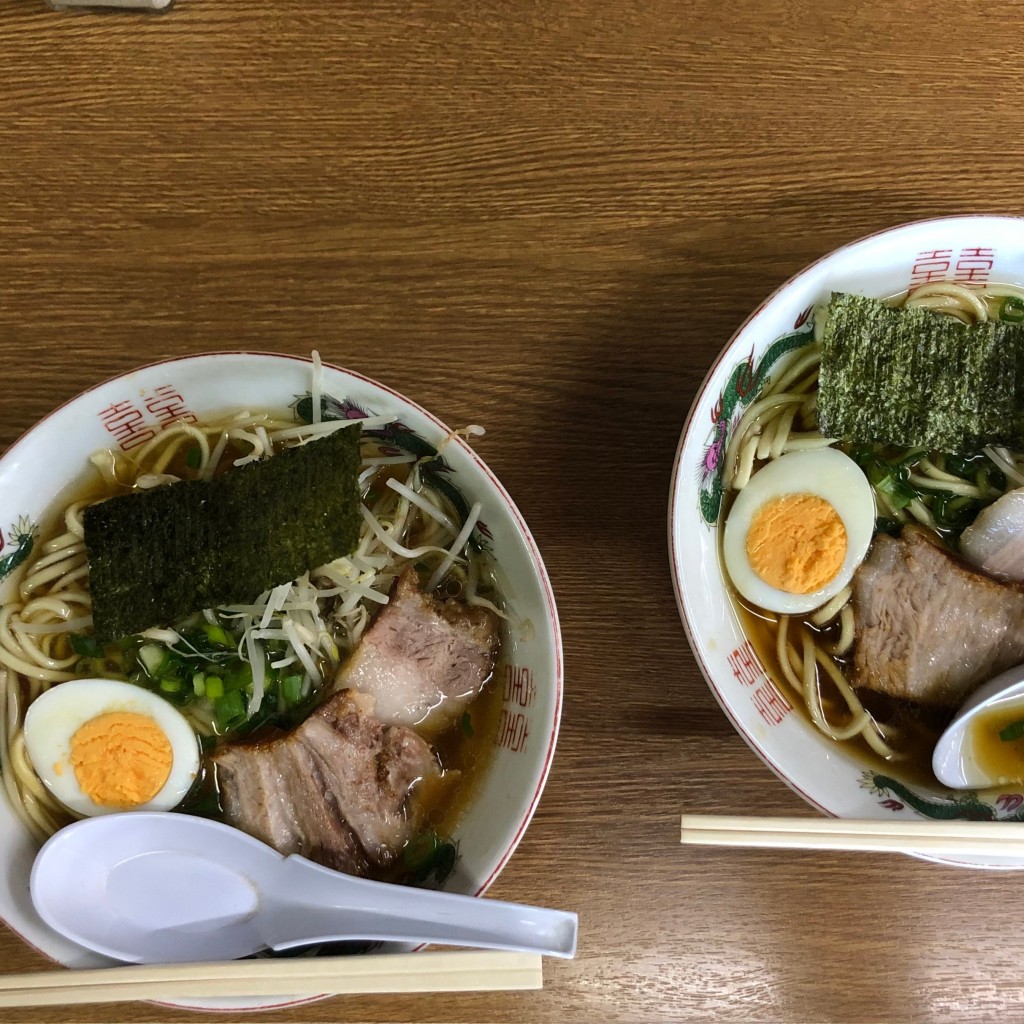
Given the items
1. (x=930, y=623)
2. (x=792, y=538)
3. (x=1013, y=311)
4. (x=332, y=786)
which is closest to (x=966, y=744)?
(x=930, y=623)

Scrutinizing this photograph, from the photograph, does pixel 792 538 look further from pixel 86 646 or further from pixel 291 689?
pixel 86 646

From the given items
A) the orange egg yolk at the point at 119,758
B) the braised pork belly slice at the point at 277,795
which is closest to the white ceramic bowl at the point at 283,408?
the orange egg yolk at the point at 119,758

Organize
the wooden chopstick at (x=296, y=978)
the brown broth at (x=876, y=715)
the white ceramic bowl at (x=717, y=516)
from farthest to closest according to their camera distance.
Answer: the brown broth at (x=876, y=715) < the white ceramic bowl at (x=717, y=516) < the wooden chopstick at (x=296, y=978)

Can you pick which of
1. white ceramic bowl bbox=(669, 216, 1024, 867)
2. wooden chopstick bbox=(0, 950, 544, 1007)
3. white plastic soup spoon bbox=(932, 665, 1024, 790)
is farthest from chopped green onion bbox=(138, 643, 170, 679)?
white plastic soup spoon bbox=(932, 665, 1024, 790)

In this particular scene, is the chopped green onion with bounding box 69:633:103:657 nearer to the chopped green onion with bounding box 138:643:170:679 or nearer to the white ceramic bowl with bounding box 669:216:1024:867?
the chopped green onion with bounding box 138:643:170:679

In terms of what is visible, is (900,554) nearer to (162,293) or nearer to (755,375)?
(755,375)

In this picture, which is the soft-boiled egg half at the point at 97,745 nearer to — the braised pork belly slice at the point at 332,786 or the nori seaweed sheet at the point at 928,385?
the braised pork belly slice at the point at 332,786

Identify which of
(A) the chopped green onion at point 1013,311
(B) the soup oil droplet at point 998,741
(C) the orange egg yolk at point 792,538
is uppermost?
(A) the chopped green onion at point 1013,311

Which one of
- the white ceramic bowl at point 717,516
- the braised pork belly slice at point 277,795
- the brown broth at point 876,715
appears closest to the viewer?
the white ceramic bowl at point 717,516

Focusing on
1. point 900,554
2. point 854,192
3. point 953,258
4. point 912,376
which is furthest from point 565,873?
point 854,192
